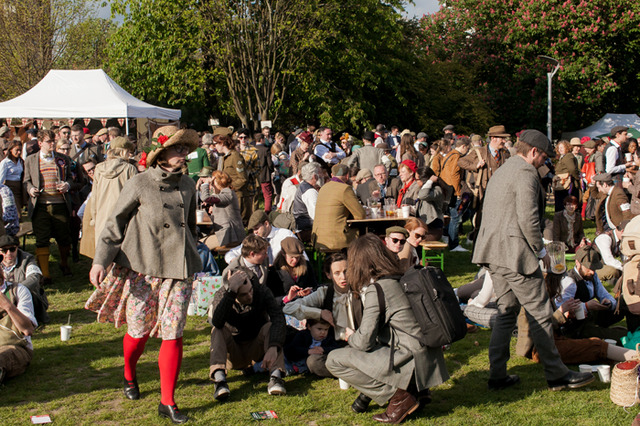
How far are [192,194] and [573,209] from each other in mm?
7273

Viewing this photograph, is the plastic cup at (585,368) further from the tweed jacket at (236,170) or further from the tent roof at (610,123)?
the tent roof at (610,123)

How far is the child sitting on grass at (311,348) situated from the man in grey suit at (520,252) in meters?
1.35

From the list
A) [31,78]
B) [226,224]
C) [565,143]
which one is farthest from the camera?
[31,78]

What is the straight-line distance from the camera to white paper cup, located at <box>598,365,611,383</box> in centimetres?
521

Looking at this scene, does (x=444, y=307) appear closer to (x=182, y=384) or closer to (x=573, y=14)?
(x=182, y=384)

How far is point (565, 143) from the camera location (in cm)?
1419

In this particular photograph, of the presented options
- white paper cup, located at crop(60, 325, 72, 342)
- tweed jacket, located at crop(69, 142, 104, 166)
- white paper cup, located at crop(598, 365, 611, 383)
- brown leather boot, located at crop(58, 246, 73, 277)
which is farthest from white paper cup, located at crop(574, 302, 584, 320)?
tweed jacket, located at crop(69, 142, 104, 166)

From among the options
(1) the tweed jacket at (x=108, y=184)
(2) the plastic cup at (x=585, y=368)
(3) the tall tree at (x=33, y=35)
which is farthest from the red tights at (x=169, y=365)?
(3) the tall tree at (x=33, y=35)

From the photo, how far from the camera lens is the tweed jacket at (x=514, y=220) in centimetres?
474

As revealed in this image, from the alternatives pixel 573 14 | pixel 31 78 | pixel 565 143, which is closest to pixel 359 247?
pixel 565 143

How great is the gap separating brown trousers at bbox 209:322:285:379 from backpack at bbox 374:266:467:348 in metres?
1.28

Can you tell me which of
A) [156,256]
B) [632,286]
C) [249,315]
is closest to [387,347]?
[249,315]

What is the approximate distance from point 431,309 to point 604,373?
5.80ft

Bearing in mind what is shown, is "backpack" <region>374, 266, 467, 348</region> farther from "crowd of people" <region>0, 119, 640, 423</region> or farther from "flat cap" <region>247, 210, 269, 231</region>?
"flat cap" <region>247, 210, 269, 231</region>
